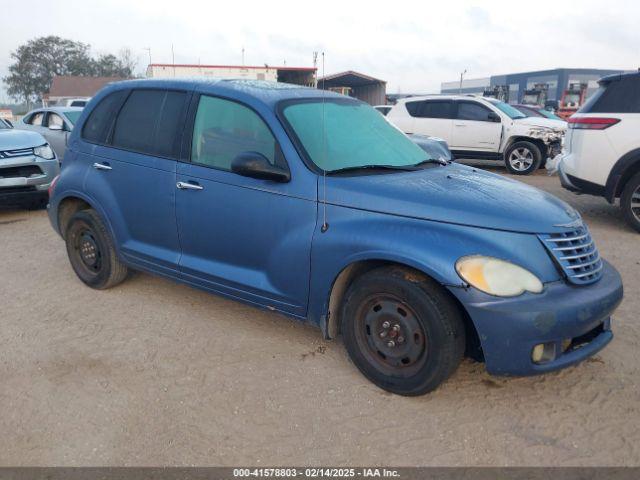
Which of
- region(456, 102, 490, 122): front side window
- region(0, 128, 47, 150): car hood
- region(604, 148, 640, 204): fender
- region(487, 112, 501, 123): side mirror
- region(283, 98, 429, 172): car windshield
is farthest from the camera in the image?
region(456, 102, 490, 122): front side window

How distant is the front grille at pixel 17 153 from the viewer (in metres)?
7.64

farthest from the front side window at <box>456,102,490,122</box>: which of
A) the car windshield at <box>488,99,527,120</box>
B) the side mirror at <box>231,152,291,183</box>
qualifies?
the side mirror at <box>231,152,291,183</box>

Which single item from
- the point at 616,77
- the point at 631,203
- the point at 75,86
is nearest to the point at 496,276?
the point at 631,203

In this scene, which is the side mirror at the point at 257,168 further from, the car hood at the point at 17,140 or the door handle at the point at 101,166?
the car hood at the point at 17,140

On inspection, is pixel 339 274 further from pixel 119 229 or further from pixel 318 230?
pixel 119 229

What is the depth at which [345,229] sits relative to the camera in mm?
3143

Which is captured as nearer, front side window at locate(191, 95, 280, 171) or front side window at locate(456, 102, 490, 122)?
front side window at locate(191, 95, 280, 171)

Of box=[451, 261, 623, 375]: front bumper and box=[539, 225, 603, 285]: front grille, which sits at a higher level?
box=[539, 225, 603, 285]: front grille

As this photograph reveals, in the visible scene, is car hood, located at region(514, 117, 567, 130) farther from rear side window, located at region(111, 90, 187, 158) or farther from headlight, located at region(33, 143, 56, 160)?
rear side window, located at region(111, 90, 187, 158)

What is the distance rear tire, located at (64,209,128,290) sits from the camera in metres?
4.54

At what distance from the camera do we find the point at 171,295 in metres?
4.73

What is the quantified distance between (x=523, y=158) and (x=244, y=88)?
1028 cm

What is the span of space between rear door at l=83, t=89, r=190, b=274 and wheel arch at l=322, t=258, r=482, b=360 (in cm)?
135

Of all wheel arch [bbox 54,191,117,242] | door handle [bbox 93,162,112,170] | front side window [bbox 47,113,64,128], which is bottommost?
wheel arch [bbox 54,191,117,242]
